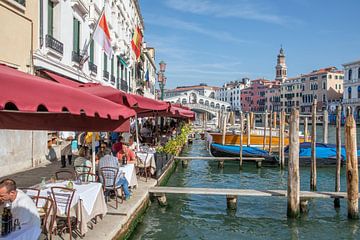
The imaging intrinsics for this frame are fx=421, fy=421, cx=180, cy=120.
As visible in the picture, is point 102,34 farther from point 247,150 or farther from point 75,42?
point 247,150

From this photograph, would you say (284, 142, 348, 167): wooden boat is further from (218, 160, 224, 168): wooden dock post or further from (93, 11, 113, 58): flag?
(93, 11, 113, 58): flag

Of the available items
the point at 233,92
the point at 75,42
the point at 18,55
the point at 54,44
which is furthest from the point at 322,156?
the point at 233,92

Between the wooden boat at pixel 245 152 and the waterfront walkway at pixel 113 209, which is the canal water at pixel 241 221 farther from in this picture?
the wooden boat at pixel 245 152

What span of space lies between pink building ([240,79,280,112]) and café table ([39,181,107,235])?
129045mm

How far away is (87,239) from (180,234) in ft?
11.5

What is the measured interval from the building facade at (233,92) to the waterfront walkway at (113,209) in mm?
137295

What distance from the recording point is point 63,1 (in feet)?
53.8

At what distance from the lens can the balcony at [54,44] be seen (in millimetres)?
14589

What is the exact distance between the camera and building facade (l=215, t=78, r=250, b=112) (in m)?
154

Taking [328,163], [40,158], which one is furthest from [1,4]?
[328,163]

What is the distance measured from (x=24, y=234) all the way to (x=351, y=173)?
27.9 ft

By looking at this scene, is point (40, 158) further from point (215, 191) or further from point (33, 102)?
point (33, 102)

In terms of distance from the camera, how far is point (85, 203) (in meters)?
6.81

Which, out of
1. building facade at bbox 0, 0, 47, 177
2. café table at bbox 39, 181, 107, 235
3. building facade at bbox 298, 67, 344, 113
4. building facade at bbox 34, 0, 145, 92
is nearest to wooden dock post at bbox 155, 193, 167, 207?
café table at bbox 39, 181, 107, 235
